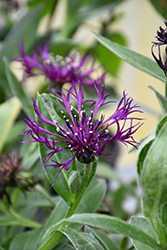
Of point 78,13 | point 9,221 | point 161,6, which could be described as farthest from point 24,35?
point 9,221

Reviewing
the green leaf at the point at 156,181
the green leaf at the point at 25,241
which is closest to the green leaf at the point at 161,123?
the green leaf at the point at 156,181

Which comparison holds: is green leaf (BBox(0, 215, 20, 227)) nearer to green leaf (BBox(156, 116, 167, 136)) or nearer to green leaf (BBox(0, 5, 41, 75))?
green leaf (BBox(156, 116, 167, 136))

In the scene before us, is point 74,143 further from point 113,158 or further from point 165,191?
point 113,158

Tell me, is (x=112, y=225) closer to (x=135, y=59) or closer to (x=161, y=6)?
(x=135, y=59)

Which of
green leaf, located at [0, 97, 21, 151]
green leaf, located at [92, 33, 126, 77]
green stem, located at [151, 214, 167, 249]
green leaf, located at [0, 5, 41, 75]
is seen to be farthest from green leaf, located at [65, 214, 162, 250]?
green leaf, located at [92, 33, 126, 77]

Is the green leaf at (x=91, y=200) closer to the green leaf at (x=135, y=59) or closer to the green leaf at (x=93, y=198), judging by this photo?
the green leaf at (x=93, y=198)
